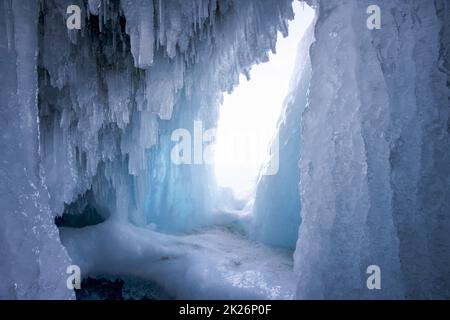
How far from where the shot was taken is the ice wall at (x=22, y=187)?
216cm

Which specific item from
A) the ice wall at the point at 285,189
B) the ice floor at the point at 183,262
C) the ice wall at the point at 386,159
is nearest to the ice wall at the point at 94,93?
the ice floor at the point at 183,262

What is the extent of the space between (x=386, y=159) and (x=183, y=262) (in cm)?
519

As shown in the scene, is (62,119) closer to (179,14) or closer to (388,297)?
(179,14)

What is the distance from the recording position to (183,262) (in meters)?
6.34

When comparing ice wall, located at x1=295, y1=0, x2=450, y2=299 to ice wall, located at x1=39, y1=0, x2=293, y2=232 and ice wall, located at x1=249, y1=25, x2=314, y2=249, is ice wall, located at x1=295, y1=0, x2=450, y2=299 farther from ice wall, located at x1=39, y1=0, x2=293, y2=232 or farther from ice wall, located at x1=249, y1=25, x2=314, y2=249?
ice wall, located at x1=249, y1=25, x2=314, y2=249

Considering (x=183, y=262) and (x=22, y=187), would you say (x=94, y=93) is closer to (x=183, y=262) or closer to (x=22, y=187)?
(x=183, y=262)

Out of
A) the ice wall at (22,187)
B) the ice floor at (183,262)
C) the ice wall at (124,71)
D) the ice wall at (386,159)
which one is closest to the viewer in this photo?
the ice wall at (386,159)

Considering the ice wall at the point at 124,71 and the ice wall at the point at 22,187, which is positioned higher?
the ice wall at the point at 124,71

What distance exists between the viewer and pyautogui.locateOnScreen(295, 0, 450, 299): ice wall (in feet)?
6.60

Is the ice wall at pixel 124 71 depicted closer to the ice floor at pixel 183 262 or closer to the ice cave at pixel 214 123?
the ice cave at pixel 214 123

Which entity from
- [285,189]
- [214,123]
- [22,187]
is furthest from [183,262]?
[214,123]

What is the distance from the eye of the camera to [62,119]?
5.93m

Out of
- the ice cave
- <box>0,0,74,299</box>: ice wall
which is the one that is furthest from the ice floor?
<box>0,0,74,299</box>: ice wall

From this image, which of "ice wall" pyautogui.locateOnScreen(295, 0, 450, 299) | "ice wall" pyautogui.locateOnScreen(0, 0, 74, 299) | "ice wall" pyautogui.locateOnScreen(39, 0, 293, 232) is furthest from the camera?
"ice wall" pyautogui.locateOnScreen(39, 0, 293, 232)
